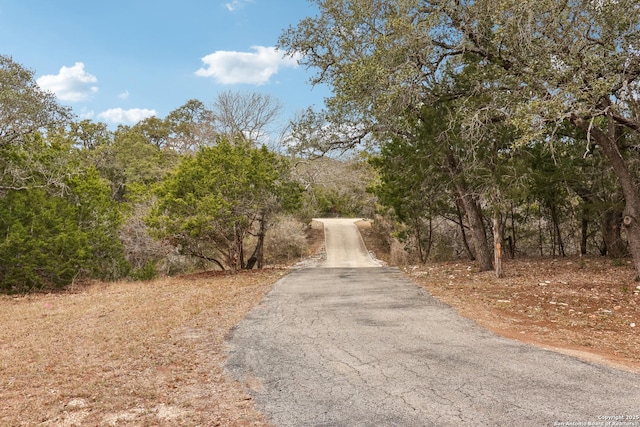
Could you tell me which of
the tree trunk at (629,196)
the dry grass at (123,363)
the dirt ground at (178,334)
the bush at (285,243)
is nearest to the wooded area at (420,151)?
the tree trunk at (629,196)

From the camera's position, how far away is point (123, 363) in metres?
5.86

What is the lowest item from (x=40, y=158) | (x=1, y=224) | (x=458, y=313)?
(x=458, y=313)

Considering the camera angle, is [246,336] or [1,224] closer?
[246,336]

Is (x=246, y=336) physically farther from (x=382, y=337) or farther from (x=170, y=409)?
(x=170, y=409)

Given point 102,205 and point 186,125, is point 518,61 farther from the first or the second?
point 186,125

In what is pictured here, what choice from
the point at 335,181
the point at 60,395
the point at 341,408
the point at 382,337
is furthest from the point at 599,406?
the point at 335,181

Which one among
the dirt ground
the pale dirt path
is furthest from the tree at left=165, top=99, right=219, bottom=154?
the dirt ground

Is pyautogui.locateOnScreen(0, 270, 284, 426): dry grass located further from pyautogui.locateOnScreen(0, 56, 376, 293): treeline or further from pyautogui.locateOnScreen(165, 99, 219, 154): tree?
pyautogui.locateOnScreen(165, 99, 219, 154): tree

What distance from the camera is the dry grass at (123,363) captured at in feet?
14.0

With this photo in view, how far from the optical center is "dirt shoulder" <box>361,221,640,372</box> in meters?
6.46

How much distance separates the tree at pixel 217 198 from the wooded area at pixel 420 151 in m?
0.06

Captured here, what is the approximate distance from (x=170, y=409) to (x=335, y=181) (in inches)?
1190

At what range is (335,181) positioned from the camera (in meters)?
34.1

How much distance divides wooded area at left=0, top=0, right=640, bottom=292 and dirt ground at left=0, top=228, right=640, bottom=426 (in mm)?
2093
